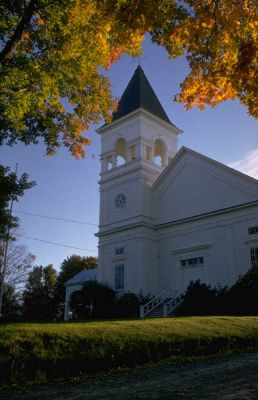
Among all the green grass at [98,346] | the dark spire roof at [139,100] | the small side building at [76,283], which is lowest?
the green grass at [98,346]

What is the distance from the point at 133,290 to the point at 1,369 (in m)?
21.6

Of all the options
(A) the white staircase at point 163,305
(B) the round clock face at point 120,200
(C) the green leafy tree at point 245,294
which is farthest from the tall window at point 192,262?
(B) the round clock face at point 120,200

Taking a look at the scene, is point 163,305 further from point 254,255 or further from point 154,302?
point 254,255

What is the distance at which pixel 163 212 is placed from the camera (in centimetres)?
2916

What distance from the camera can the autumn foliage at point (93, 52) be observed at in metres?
8.09

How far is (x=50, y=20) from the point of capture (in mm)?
13406

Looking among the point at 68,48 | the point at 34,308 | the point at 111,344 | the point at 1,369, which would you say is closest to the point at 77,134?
the point at 68,48

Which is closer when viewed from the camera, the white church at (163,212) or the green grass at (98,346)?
the green grass at (98,346)

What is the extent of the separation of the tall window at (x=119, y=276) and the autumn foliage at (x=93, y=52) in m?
14.5

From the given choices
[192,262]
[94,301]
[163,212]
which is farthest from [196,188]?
[94,301]

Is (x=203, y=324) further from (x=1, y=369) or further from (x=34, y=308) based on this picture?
(x=34, y=308)

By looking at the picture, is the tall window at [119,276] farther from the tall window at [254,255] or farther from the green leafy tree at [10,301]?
the green leafy tree at [10,301]

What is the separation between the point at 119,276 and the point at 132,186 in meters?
6.84

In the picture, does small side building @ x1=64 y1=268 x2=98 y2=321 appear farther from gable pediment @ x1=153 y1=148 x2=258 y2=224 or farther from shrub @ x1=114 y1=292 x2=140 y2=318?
gable pediment @ x1=153 y1=148 x2=258 y2=224
